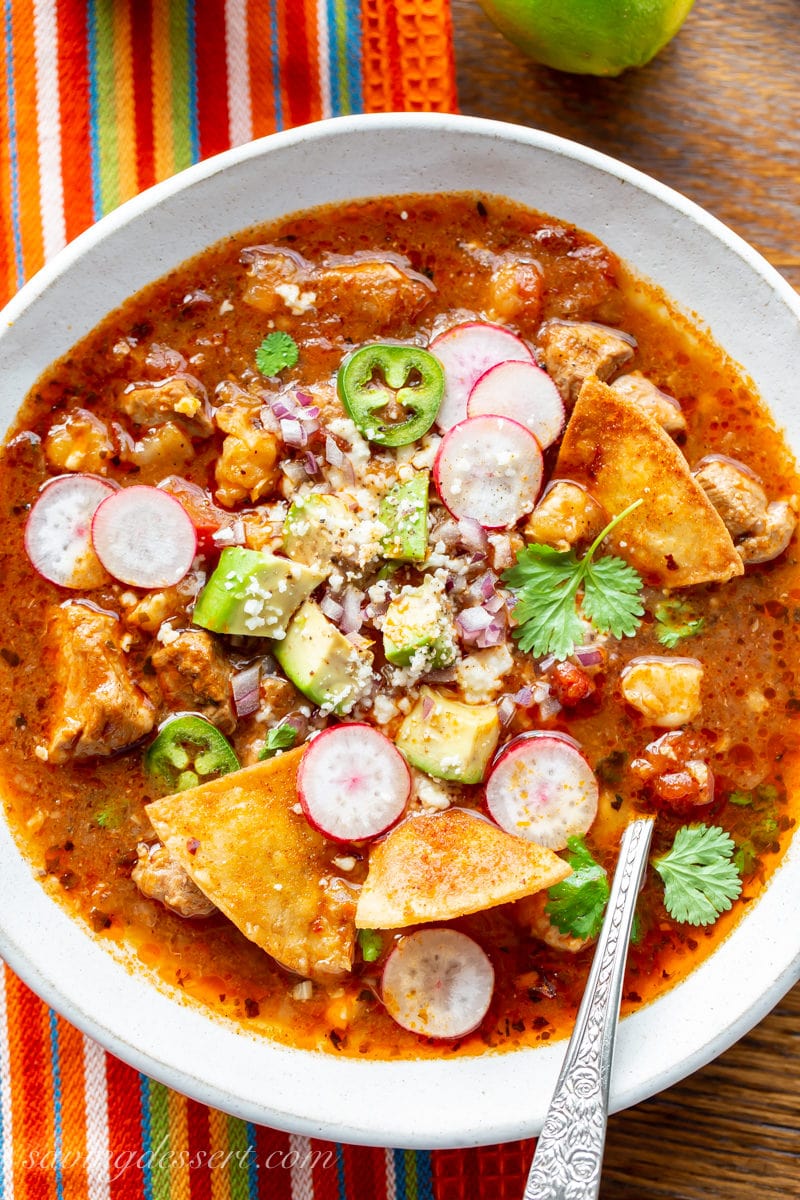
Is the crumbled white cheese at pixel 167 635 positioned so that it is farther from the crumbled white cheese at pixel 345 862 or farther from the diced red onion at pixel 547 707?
the diced red onion at pixel 547 707

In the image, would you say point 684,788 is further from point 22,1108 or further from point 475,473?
point 22,1108

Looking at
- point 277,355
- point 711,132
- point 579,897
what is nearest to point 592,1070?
point 579,897

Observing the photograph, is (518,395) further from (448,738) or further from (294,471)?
(448,738)

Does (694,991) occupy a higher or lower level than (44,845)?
lower

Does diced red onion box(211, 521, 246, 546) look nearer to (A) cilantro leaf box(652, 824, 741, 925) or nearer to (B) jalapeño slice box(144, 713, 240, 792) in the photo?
(B) jalapeño slice box(144, 713, 240, 792)

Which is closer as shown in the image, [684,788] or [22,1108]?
[684,788]

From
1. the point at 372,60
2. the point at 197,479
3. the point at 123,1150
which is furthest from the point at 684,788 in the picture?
the point at 372,60
